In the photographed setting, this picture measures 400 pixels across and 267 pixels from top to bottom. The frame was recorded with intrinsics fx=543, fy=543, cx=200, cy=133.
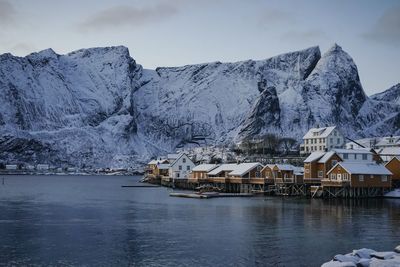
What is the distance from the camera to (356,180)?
266 ft

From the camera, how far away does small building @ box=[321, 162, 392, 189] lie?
8081 centimetres

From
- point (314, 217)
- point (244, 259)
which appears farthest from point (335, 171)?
point (244, 259)

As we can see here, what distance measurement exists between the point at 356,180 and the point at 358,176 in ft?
2.26

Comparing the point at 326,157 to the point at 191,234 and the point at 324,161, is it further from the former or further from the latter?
the point at 191,234

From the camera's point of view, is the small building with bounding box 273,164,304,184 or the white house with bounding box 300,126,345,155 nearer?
Result: the small building with bounding box 273,164,304,184

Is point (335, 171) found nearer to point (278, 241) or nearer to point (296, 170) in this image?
point (296, 170)

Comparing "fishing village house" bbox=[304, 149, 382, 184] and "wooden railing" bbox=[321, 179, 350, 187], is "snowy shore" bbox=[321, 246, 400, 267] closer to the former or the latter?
"wooden railing" bbox=[321, 179, 350, 187]

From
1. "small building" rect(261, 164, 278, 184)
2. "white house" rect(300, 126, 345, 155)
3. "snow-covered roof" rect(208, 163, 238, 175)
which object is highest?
"white house" rect(300, 126, 345, 155)

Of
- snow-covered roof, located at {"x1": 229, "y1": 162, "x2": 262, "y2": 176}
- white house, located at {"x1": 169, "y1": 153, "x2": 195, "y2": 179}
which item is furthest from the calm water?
white house, located at {"x1": 169, "y1": 153, "x2": 195, "y2": 179}

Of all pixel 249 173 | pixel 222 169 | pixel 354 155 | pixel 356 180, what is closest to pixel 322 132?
pixel 222 169

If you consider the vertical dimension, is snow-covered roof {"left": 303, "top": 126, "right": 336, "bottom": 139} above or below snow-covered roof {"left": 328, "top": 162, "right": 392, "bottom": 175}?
above

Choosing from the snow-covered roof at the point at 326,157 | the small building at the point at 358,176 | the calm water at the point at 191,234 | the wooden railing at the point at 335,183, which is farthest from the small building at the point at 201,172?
the calm water at the point at 191,234

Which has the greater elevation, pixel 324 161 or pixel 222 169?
pixel 324 161

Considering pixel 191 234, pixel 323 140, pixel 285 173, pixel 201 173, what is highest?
pixel 323 140
